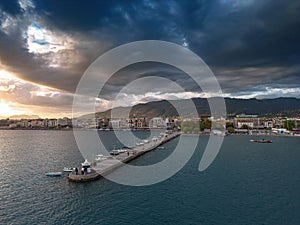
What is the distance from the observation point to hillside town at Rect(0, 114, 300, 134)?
94.3 metres

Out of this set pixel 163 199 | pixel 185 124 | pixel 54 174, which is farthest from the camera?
pixel 185 124

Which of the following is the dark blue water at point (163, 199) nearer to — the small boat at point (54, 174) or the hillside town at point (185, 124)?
the small boat at point (54, 174)

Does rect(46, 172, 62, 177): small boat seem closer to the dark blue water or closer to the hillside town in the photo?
the dark blue water

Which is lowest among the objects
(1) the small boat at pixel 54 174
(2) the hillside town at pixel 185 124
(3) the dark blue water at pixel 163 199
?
(3) the dark blue water at pixel 163 199

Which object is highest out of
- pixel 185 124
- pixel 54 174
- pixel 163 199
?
pixel 185 124

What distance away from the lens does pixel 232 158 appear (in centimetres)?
3712

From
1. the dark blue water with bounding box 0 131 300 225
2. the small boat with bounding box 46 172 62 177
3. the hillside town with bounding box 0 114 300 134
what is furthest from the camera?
the hillside town with bounding box 0 114 300 134

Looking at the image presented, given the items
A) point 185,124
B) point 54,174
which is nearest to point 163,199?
point 54,174

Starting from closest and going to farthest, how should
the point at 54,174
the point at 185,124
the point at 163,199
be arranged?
the point at 163,199, the point at 54,174, the point at 185,124

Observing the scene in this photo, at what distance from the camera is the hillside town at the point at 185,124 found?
309 ft

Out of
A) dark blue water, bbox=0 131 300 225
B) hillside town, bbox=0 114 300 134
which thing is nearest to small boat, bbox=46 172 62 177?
dark blue water, bbox=0 131 300 225

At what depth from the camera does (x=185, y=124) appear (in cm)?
9550

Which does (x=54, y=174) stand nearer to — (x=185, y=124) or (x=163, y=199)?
(x=163, y=199)

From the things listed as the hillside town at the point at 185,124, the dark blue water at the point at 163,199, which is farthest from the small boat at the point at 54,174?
the hillside town at the point at 185,124
